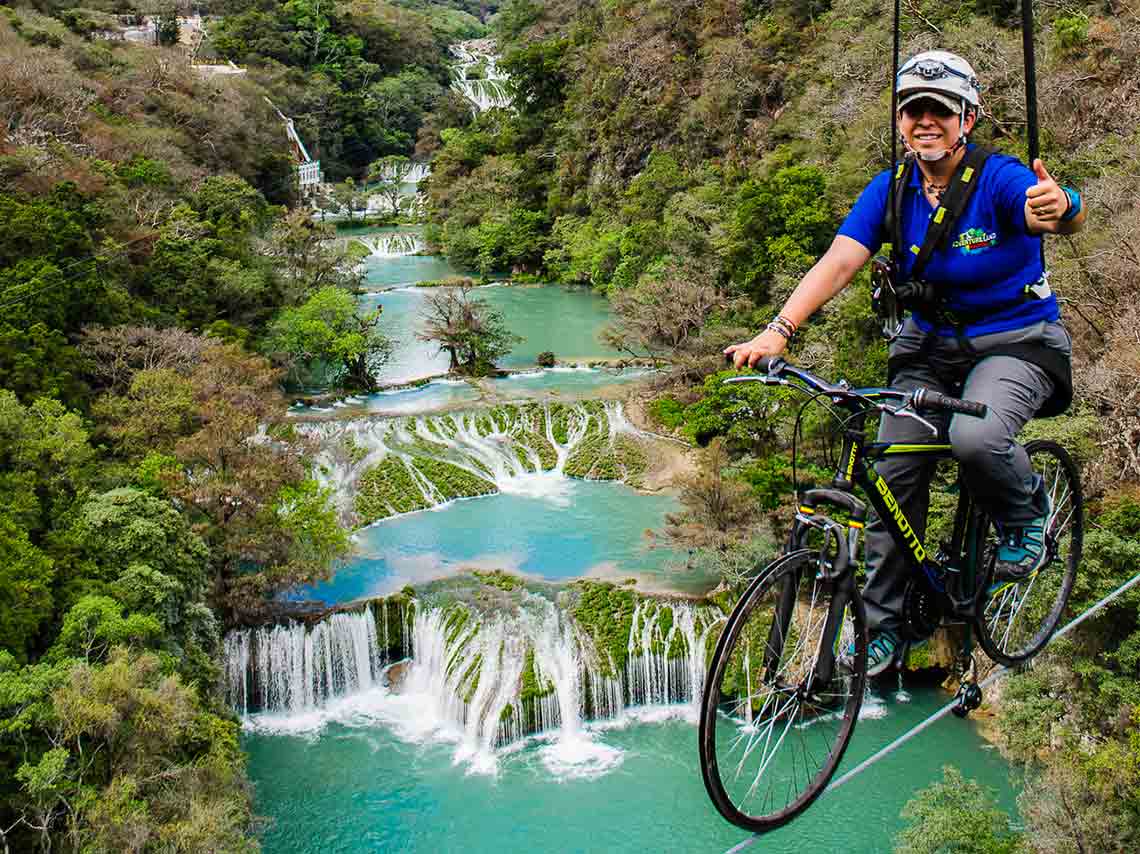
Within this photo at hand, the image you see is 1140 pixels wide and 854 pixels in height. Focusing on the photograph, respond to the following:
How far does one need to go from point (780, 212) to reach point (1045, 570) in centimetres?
2212

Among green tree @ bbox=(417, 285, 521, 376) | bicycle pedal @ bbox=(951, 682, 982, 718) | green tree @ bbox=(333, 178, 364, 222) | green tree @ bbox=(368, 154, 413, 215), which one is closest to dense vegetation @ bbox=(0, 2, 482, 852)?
green tree @ bbox=(417, 285, 521, 376)

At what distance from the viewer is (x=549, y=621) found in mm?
16484

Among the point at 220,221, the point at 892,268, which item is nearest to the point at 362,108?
the point at 220,221

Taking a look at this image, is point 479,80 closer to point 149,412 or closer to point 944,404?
Answer: point 149,412

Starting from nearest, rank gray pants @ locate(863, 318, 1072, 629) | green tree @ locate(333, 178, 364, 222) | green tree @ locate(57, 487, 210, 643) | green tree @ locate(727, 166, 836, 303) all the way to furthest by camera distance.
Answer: gray pants @ locate(863, 318, 1072, 629) → green tree @ locate(57, 487, 210, 643) → green tree @ locate(727, 166, 836, 303) → green tree @ locate(333, 178, 364, 222)

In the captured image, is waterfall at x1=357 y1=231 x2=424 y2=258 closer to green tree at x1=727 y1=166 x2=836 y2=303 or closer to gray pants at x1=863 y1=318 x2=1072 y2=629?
green tree at x1=727 y1=166 x2=836 y2=303

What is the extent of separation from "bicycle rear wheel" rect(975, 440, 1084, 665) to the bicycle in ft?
2.09

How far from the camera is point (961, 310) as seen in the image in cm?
363

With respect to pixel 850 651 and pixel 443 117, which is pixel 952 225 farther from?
pixel 443 117

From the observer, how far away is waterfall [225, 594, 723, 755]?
15570mm

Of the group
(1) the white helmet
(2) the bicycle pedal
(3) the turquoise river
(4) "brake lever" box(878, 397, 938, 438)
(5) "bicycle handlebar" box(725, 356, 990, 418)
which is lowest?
(3) the turquoise river

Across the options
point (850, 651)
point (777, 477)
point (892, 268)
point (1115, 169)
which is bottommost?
point (777, 477)

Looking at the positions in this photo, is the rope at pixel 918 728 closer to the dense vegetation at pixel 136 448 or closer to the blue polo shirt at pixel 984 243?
the blue polo shirt at pixel 984 243

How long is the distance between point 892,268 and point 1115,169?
17415 mm
